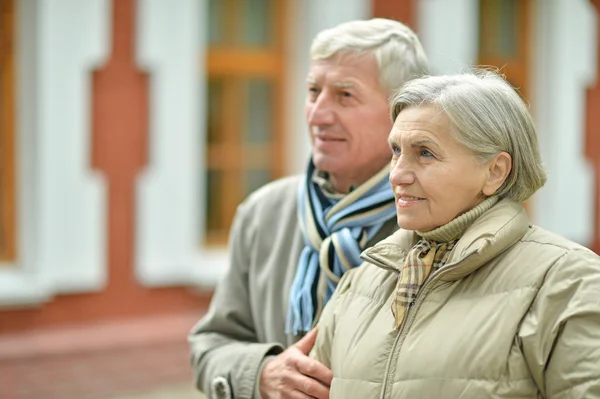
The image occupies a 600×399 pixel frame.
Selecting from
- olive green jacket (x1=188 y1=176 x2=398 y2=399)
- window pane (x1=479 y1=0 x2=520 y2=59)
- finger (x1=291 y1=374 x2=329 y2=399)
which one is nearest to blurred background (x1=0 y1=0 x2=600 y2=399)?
window pane (x1=479 y1=0 x2=520 y2=59)

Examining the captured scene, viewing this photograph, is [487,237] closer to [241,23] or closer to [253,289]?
[253,289]

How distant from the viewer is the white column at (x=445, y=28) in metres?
7.64

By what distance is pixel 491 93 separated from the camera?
1.87m

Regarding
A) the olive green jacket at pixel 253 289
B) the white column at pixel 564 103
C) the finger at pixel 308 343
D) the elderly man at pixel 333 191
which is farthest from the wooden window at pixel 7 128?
the white column at pixel 564 103

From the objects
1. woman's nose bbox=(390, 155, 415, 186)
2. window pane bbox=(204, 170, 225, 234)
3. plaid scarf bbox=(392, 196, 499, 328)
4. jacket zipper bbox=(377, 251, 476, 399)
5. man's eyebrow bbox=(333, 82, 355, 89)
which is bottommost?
window pane bbox=(204, 170, 225, 234)

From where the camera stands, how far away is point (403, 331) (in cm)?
187

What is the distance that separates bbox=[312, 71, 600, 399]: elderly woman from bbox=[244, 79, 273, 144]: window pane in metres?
5.09

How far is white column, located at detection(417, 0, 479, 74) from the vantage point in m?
7.64

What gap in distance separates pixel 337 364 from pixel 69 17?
448 centimetres

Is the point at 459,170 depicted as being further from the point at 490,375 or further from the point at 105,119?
the point at 105,119

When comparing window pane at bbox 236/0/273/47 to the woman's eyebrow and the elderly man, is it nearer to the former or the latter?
the elderly man

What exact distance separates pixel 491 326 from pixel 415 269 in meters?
0.21

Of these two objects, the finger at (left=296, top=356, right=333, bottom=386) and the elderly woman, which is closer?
the elderly woman

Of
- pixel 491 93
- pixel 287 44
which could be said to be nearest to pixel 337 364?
pixel 491 93
